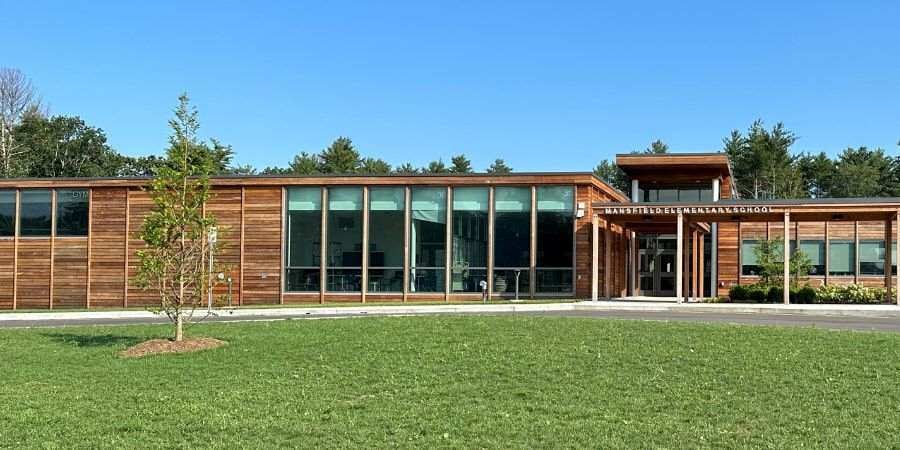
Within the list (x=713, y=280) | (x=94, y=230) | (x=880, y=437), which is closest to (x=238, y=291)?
(x=94, y=230)

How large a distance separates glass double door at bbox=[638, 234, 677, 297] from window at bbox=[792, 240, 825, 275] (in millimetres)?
5489

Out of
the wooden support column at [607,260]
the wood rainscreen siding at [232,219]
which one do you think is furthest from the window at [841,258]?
the wood rainscreen siding at [232,219]

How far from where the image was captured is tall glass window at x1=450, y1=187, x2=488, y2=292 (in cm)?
3291

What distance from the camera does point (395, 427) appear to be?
8.59m

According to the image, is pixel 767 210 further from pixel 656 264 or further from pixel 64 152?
pixel 64 152

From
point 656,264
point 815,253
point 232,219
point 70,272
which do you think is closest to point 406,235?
point 232,219

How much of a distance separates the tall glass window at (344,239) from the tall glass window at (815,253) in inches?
746

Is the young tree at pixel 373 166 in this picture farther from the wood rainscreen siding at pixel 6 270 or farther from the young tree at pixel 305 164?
the wood rainscreen siding at pixel 6 270

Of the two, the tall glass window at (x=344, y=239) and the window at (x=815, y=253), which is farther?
the window at (x=815, y=253)

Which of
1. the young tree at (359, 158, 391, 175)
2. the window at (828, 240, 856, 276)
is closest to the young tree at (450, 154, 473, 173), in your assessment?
the young tree at (359, 158, 391, 175)

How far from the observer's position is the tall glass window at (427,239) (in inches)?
1307

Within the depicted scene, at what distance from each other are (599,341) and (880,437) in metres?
5.70

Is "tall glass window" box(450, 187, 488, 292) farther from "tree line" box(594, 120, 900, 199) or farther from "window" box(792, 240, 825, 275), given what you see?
"tree line" box(594, 120, 900, 199)

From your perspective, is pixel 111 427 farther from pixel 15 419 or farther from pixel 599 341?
pixel 599 341
